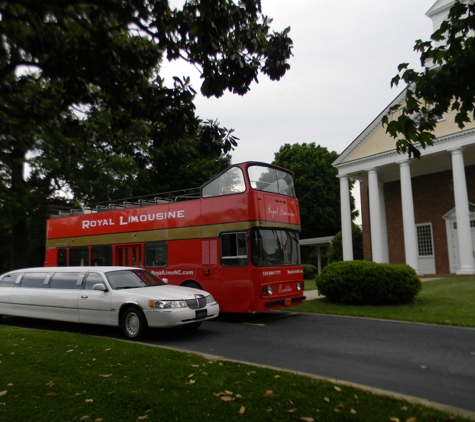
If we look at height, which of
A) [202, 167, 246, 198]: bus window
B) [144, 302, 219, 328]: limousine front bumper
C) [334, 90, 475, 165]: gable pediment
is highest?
[334, 90, 475, 165]: gable pediment

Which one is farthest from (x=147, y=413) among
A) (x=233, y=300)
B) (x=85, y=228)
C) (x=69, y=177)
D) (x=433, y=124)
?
(x=69, y=177)

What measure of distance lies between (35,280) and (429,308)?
11.0 m

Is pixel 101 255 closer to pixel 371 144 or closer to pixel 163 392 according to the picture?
pixel 163 392

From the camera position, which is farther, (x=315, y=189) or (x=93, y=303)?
(x=315, y=189)

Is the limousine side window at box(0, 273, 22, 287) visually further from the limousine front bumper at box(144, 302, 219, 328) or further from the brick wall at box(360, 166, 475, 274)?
the brick wall at box(360, 166, 475, 274)

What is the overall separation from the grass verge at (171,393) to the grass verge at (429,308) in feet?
21.7

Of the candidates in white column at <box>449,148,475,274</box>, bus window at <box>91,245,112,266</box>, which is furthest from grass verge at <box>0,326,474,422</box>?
white column at <box>449,148,475,274</box>

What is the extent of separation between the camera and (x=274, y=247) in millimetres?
12289

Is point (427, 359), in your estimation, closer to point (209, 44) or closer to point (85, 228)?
point (209, 44)

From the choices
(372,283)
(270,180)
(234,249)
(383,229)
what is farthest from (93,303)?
(383,229)

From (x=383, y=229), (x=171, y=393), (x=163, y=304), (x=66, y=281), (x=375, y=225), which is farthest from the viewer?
(x=383, y=229)

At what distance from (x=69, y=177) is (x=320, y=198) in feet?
95.2

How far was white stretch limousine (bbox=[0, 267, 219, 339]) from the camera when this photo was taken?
9453mm

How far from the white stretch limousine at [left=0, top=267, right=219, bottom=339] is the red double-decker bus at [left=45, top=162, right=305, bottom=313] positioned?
1.66 metres
